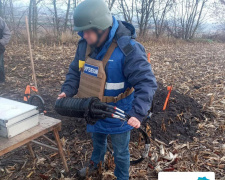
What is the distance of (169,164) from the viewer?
3648 millimetres

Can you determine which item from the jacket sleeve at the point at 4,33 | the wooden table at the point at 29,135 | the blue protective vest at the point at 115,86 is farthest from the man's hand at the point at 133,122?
the jacket sleeve at the point at 4,33

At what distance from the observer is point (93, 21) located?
2.41 metres

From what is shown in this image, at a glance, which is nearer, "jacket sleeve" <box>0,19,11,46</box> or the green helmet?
the green helmet

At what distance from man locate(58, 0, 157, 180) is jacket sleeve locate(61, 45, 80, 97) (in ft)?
0.06

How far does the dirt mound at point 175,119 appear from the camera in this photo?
4406 mm

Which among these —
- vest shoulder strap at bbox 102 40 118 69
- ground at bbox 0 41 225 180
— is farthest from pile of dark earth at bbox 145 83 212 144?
vest shoulder strap at bbox 102 40 118 69

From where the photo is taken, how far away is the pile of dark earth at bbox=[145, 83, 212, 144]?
4398 mm

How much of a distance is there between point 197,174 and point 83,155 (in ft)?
6.08

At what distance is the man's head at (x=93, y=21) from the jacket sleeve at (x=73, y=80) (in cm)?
45

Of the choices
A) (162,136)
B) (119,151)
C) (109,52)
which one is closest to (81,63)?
(109,52)

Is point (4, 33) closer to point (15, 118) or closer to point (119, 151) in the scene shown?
point (15, 118)

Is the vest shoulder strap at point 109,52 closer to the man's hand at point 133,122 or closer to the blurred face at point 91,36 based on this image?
the blurred face at point 91,36

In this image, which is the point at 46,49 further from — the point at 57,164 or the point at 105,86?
the point at 105,86

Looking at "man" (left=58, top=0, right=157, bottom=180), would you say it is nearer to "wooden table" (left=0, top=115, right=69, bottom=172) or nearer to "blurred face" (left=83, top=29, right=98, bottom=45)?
"blurred face" (left=83, top=29, right=98, bottom=45)
